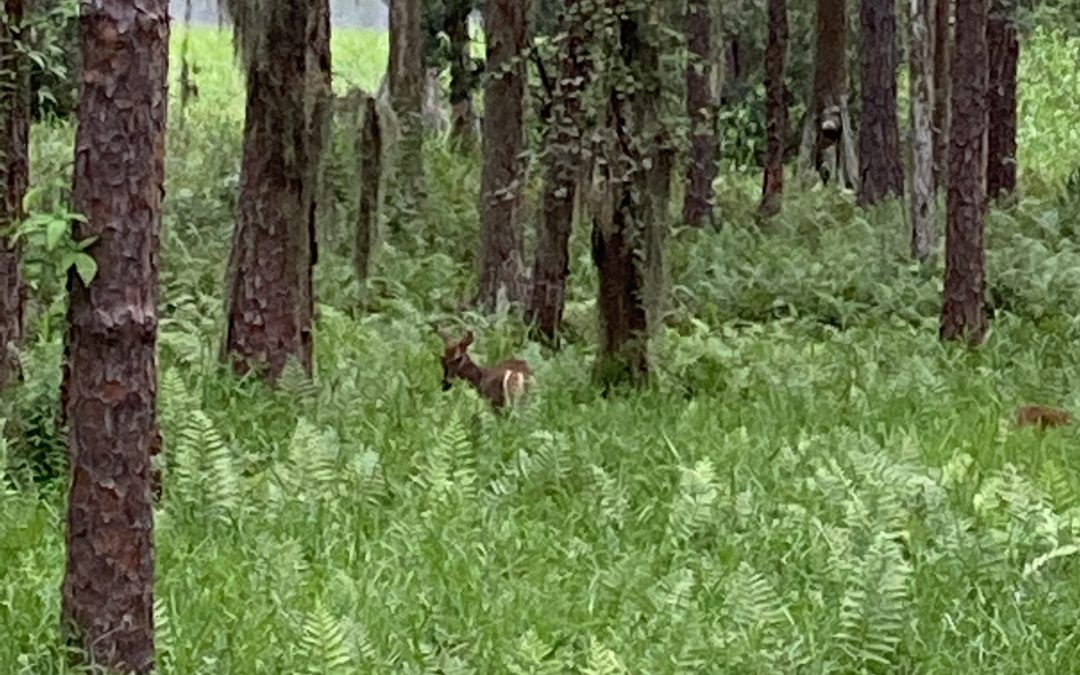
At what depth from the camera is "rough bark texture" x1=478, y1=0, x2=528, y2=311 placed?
13875 mm

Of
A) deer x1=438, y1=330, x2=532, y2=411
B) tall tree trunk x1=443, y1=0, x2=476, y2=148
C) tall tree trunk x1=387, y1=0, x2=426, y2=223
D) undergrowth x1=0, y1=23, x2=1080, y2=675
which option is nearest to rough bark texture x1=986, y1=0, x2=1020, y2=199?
tall tree trunk x1=443, y1=0, x2=476, y2=148

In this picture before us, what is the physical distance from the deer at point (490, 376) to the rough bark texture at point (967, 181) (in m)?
4.31

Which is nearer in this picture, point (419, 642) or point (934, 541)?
point (419, 642)

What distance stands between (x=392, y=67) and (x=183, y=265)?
439 cm

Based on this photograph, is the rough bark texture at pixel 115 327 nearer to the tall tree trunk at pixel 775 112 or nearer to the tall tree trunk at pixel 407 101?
the tall tree trunk at pixel 407 101

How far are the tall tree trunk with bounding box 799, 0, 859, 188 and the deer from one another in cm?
1309

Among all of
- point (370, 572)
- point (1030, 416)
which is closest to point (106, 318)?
point (370, 572)

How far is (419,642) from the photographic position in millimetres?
5742

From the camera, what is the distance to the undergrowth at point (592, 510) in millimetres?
5707

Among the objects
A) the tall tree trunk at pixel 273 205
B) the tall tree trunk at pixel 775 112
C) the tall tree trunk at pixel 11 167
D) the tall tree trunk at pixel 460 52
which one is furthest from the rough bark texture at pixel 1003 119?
the tall tree trunk at pixel 11 167

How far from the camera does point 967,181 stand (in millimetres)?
12547

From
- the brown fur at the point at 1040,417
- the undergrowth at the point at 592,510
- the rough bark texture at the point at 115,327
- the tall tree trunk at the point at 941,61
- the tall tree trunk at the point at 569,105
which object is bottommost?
the undergrowth at the point at 592,510

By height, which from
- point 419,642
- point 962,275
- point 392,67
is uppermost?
point 392,67

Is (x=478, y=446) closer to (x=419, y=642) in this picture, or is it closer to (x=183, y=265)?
(x=419, y=642)
